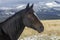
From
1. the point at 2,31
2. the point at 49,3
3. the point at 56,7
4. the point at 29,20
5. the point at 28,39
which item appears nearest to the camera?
the point at 2,31

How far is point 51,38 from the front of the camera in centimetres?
1552

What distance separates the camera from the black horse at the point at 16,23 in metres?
7.72

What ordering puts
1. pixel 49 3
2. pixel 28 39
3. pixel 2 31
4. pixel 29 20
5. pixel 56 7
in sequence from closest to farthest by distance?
pixel 2 31 < pixel 29 20 < pixel 28 39 < pixel 56 7 < pixel 49 3

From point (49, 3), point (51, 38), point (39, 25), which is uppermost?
point (39, 25)

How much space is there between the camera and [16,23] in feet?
26.2

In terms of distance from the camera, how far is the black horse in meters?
7.72

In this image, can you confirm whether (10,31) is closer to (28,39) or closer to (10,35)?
(10,35)

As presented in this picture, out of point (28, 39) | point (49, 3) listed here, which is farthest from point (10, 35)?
point (49, 3)

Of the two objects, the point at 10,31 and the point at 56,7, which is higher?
the point at 10,31

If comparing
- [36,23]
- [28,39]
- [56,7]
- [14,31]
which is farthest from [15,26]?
[56,7]

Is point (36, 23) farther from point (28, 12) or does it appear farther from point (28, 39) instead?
point (28, 39)

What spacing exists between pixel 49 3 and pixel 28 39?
3457 centimetres

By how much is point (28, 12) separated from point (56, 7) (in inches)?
1460

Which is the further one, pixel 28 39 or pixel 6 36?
pixel 28 39
